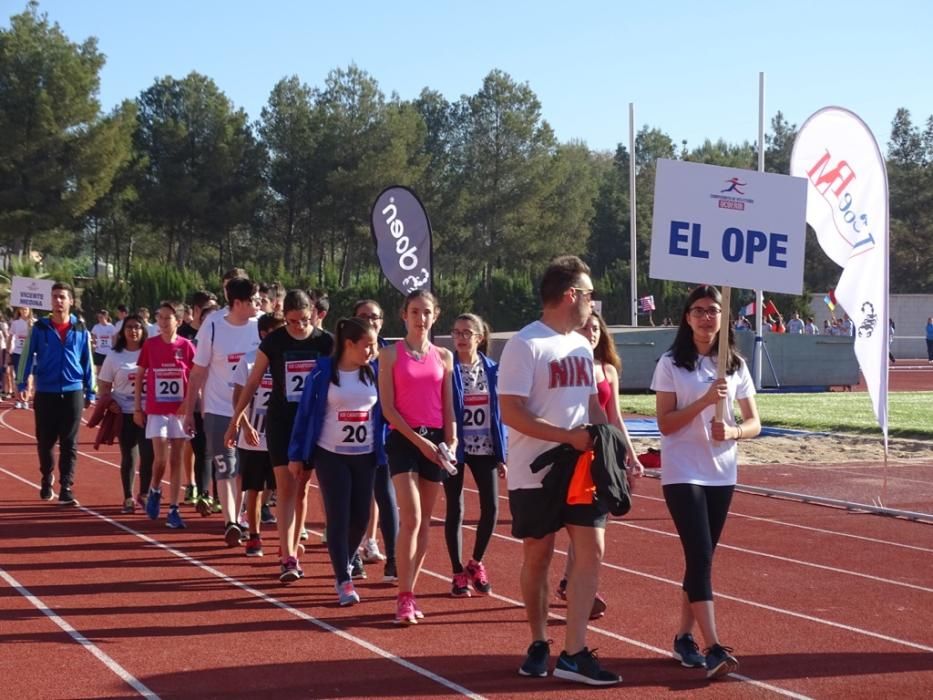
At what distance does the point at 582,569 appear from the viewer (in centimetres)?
607

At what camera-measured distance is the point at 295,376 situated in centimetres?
899

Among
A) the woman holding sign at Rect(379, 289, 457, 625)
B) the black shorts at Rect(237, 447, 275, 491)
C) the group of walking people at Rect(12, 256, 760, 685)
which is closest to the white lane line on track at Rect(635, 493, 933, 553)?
the group of walking people at Rect(12, 256, 760, 685)

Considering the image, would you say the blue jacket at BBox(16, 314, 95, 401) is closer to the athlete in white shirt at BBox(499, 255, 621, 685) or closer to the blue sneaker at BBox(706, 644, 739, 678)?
the athlete in white shirt at BBox(499, 255, 621, 685)

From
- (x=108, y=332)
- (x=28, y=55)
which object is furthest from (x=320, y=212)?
(x=108, y=332)

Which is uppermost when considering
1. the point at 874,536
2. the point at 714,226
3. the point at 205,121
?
the point at 205,121

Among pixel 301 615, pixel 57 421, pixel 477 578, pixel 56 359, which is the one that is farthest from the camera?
pixel 57 421

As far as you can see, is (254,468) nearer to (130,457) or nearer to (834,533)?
(130,457)

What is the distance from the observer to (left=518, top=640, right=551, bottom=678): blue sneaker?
6.30 metres

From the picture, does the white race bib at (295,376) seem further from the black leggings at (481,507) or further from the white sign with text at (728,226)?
the white sign with text at (728,226)

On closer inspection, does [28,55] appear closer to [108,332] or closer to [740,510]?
[108,332]

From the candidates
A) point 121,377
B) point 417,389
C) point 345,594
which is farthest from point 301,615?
point 121,377

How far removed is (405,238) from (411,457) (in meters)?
5.66

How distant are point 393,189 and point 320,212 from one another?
5436 cm

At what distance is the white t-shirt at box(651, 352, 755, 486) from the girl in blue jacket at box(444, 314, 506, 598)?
2000 mm
